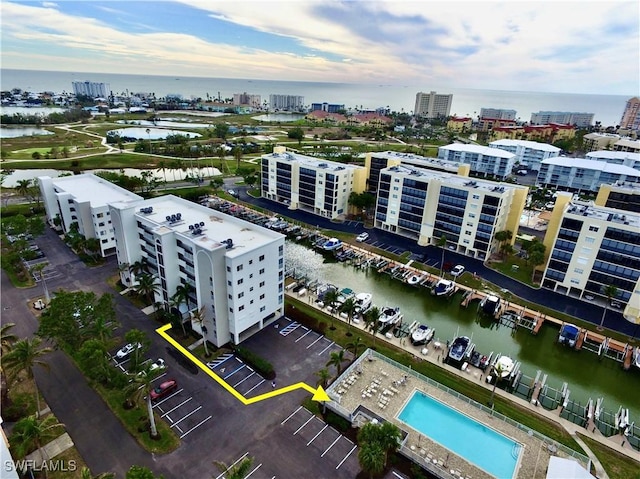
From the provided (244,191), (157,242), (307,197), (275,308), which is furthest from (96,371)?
(244,191)

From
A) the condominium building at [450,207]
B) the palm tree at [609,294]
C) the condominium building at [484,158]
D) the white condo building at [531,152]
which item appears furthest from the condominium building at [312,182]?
the white condo building at [531,152]

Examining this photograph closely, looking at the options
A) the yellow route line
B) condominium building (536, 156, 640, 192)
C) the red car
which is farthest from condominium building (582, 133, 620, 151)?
the red car

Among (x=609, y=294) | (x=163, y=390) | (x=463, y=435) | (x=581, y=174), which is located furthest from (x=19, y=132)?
(x=581, y=174)

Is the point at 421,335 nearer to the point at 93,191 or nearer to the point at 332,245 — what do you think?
the point at 332,245

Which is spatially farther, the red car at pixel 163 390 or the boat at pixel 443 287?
the boat at pixel 443 287

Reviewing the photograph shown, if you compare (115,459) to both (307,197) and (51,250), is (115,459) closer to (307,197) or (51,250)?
(51,250)

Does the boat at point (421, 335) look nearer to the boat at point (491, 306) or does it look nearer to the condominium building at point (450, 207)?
the boat at point (491, 306)
